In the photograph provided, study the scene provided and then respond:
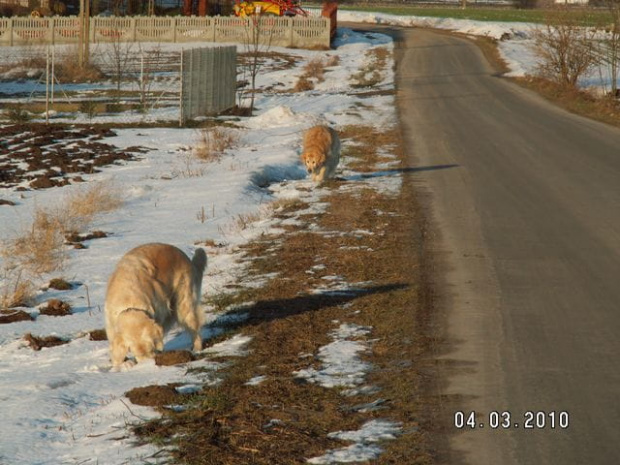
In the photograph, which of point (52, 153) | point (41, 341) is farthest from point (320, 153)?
point (41, 341)

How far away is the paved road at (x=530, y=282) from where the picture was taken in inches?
262

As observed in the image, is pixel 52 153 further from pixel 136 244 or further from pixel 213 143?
pixel 136 244

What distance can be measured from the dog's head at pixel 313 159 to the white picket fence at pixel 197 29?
152ft

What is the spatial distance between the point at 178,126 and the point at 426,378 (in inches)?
889

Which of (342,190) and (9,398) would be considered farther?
(342,190)

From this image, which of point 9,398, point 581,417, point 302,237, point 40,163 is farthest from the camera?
point 40,163

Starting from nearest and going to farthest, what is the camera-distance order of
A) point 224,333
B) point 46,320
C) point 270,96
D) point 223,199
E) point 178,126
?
point 224,333 → point 46,320 → point 223,199 → point 178,126 → point 270,96

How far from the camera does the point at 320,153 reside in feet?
57.9

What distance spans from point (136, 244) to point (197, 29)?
175 ft

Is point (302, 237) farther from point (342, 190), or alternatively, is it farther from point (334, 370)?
point (334, 370)

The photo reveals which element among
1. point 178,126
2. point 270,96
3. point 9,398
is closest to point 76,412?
point 9,398

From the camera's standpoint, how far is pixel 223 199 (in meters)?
16.9

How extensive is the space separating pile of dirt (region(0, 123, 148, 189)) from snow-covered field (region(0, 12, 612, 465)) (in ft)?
1.61

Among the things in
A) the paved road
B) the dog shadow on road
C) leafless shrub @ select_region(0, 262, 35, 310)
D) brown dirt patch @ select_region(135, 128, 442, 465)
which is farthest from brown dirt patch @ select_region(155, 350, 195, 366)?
the dog shadow on road
